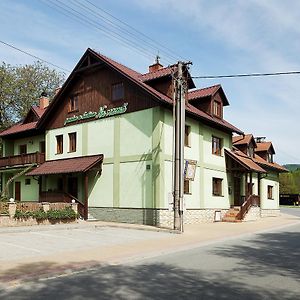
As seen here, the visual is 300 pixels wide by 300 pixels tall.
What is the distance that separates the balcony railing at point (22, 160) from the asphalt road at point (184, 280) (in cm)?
2088

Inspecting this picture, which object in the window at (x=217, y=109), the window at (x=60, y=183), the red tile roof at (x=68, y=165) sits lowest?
the window at (x=60, y=183)

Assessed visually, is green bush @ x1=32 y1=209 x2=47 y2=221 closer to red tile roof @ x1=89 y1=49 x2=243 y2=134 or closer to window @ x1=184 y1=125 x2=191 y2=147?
red tile roof @ x1=89 y1=49 x2=243 y2=134

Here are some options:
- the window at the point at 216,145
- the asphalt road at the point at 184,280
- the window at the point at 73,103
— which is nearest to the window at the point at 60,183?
the window at the point at 73,103

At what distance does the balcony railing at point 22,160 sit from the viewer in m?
31.8

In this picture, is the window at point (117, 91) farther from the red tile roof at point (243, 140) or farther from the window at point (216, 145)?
the red tile roof at point (243, 140)

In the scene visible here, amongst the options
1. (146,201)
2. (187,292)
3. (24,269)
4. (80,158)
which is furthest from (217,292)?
(80,158)

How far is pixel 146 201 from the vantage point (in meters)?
24.2

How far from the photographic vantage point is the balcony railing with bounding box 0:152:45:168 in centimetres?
3183

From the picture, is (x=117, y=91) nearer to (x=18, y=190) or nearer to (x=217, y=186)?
(x=217, y=186)

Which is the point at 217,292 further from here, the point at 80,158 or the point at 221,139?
the point at 221,139

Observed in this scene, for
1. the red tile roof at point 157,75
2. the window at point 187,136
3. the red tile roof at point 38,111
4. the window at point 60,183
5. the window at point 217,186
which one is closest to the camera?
the red tile roof at point 157,75

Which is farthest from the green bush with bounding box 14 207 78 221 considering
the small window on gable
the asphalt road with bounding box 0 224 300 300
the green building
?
the asphalt road with bounding box 0 224 300 300

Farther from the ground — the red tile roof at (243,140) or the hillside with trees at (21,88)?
the hillside with trees at (21,88)

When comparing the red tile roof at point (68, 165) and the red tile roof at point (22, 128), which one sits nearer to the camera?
the red tile roof at point (68, 165)
